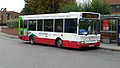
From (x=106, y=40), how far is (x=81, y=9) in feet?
23.2

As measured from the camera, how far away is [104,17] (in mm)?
18562

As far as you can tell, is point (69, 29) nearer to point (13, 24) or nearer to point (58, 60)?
point (58, 60)

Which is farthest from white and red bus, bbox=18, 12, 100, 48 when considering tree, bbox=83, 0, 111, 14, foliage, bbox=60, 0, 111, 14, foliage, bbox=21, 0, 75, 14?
foliage, bbox=21, 0, 75, 14

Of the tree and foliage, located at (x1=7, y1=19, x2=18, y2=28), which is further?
foliage, located at (x1=7, y1=19, x2=18, y2=28)

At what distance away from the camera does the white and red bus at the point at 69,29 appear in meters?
14.3

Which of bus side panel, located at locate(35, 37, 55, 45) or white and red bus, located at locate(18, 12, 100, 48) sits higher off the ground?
white and red bus, located at locate(18, 12, 100, 48)

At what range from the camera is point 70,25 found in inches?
585

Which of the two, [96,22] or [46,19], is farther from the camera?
[46,19]

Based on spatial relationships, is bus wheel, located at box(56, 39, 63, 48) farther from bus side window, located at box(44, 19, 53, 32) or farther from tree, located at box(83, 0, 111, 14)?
tree, located at box(83, 0, 111, 14)

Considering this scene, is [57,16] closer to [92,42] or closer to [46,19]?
[46,19]

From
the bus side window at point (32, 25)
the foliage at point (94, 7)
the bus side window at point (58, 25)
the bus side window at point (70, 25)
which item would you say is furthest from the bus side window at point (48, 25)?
the foliage at point (94, 7)

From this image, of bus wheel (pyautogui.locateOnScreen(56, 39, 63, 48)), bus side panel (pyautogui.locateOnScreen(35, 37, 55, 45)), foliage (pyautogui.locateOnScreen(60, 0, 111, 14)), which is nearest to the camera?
bus wheel (pyautogui.locateOnScreen(56, 39, 63, 48))

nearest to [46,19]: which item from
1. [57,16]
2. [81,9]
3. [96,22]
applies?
[57,16]

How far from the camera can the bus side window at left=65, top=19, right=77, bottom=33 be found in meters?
14.5
